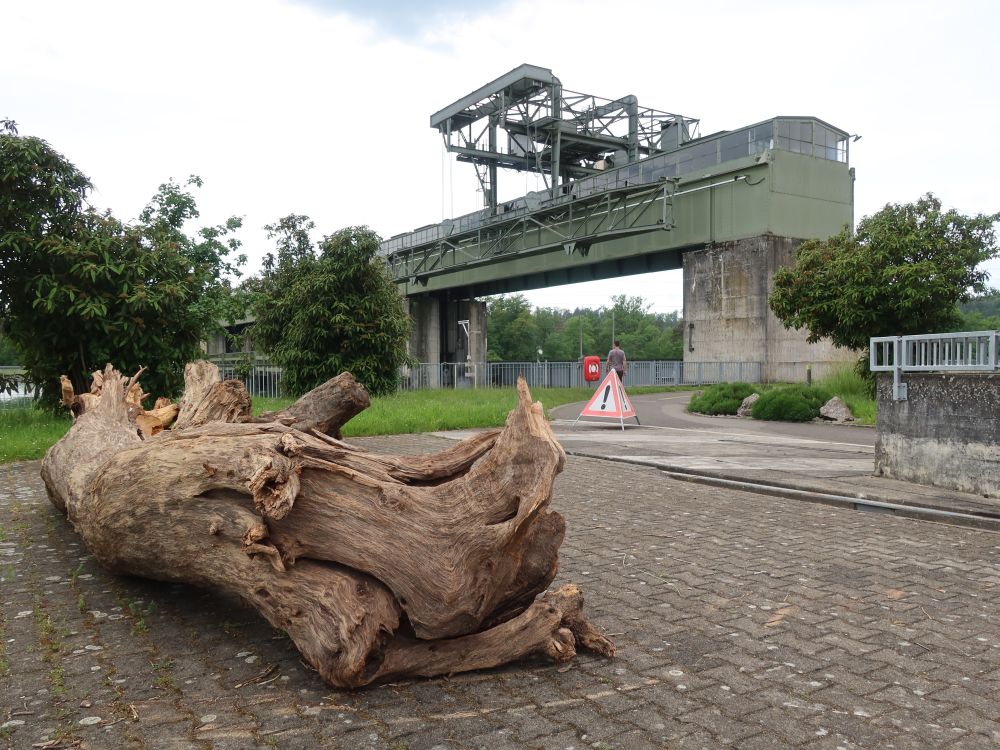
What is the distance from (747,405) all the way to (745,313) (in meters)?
12.3

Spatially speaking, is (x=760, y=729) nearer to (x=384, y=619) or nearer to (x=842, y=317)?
(x=384, y=619)

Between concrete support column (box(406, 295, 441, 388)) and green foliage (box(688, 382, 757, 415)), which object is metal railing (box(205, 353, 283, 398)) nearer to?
green foliage (box(688, 382, 757, 415))

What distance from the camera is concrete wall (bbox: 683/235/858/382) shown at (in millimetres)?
31094

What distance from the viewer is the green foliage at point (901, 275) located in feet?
60.6

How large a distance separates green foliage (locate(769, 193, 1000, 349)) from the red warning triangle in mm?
6437

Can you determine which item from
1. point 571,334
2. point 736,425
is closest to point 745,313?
point 736,425

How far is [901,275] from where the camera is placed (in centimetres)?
1838

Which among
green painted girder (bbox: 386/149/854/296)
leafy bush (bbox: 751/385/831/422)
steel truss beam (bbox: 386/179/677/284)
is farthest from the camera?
steel truss beam (bbox: 386/179/677/284)

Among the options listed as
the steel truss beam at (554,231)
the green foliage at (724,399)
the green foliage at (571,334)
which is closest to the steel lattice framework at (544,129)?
the steel truss beam at (554,231)

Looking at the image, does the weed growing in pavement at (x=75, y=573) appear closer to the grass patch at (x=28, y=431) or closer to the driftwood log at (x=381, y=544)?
the driftwood log at (x=381, y=544)

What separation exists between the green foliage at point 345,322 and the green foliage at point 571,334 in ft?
221

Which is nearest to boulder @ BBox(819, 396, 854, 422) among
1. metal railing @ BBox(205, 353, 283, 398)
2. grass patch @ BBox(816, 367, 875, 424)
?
grass patch @ BBox(816, 367, 875, 424)

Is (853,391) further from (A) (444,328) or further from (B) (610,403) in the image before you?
(A) (444,328)

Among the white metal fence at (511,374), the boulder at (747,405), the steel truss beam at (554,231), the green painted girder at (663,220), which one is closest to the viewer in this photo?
the boulder at (747,405)
